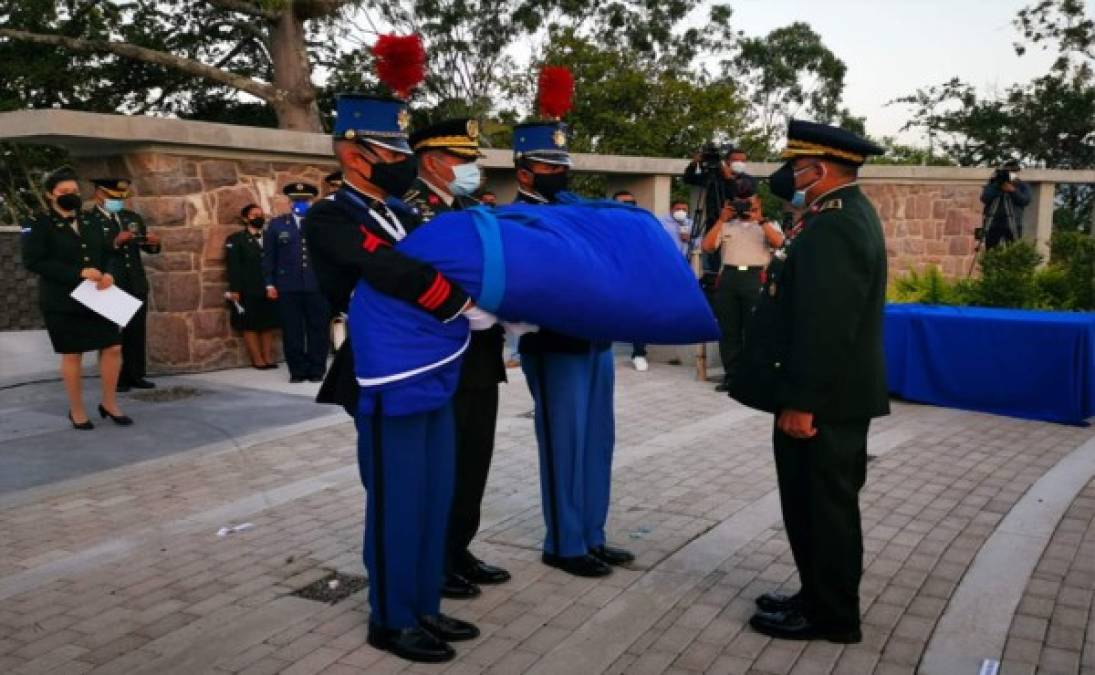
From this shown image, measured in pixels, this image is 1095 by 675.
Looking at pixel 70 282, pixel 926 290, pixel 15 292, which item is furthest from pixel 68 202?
pixel 15 292

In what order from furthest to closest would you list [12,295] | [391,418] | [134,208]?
1. [12,295]
2. [134,208]
3. [391,418]

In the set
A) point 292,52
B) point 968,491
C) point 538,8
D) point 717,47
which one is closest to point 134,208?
point 968,491

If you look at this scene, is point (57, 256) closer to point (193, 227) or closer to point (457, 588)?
point (193, 227)

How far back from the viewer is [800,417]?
3.58m

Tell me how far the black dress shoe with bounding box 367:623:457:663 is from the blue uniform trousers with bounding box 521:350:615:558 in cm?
94

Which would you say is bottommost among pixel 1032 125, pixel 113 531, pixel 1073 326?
pixel 113 531

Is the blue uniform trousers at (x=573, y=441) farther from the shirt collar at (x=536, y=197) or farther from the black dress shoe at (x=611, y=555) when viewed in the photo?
the shirt collar at (x=536, y=197)

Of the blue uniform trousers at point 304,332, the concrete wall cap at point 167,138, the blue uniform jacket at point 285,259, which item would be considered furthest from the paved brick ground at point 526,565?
the concrete wall cap at point 167,138

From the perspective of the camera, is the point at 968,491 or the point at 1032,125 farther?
the point at 1032,125

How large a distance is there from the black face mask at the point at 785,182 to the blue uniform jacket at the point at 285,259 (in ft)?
21.8

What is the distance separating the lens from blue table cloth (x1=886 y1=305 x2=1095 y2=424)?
25.6 feet

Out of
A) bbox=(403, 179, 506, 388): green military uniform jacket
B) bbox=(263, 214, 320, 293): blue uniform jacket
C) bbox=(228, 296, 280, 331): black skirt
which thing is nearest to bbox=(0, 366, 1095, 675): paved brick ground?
bbox=(403, 179, 506, 388): green military uniform jacket

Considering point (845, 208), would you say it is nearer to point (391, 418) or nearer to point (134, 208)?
point (391, 418)

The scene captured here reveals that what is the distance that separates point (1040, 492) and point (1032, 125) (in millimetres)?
23718
